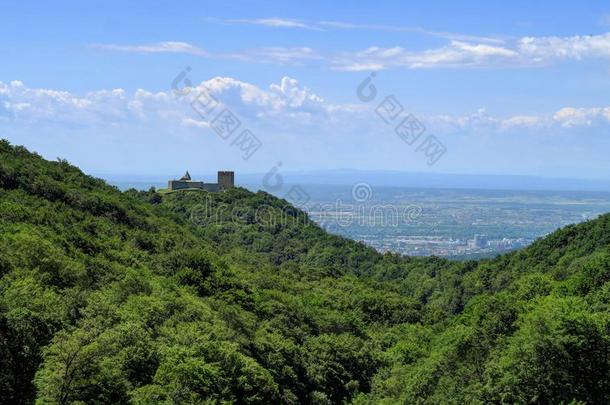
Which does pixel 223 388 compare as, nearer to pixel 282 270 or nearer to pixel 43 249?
pixel 43 249

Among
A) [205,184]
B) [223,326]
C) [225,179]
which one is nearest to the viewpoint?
[223,326]

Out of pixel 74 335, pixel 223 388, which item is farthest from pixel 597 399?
pixel 74 335

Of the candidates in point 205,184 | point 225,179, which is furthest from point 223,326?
point 225,179

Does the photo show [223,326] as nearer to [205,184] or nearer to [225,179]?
[205,184]

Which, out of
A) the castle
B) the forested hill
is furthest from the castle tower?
the forested hill

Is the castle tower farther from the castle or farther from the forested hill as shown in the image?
the forested hill

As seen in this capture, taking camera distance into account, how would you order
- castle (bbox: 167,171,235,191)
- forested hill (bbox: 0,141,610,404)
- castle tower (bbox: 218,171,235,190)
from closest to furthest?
1. forested hill (bbox: 0,141,610,404)
2. castle (bbox: 167,171,235,191)
3. castle tower (bbox: 218,171,235,190)

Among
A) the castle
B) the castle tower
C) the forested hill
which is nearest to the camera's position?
the forested hill

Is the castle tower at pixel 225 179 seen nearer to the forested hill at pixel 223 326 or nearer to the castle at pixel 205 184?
the castle at pixel 205 184
